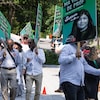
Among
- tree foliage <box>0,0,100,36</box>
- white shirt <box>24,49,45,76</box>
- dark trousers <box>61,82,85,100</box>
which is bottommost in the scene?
dark trousers <box>61,82,85,100</box>

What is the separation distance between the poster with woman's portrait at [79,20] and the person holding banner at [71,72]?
0.20m

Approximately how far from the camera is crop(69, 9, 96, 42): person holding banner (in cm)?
701

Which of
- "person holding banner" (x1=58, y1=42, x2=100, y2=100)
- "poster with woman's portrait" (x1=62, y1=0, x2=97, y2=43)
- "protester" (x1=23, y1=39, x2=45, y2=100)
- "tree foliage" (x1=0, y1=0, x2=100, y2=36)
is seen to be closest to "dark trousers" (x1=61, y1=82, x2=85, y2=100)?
"person holding banner" (x1=58, y1=42, x2=100, y2=100)

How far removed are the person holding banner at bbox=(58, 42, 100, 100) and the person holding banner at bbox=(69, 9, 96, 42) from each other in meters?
0.21

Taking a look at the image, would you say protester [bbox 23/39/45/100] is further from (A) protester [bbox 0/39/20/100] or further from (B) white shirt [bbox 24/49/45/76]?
(A) protester [bbox 0/39/20/100]

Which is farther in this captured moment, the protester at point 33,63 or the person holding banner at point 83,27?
the protester at point 33,63

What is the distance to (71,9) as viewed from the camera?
24.1 feet

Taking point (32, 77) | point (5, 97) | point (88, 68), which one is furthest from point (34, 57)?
point (88, 68)

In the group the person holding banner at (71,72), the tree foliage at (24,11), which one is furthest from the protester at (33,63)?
the tree foliage at (24,11)

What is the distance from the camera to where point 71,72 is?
710cm

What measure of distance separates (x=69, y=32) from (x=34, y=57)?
3.08m

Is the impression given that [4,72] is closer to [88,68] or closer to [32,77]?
[32,77]

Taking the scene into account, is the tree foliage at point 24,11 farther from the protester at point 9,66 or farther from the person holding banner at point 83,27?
the person holding banner at point 83,27

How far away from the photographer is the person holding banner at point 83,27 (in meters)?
7.01
